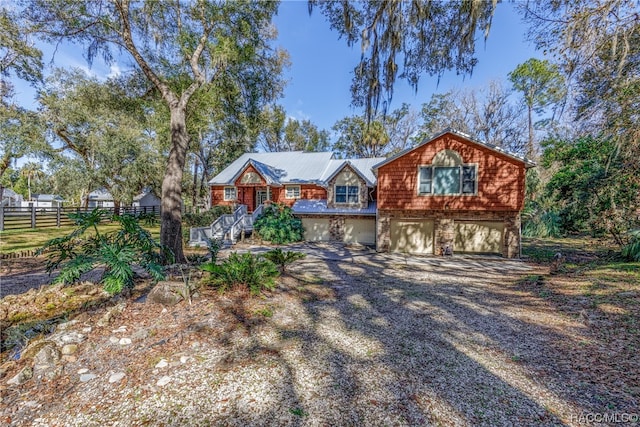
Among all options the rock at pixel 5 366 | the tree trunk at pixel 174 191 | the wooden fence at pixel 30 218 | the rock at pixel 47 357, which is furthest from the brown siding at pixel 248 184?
the rock at pixel 5 366

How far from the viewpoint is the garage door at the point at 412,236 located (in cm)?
1359

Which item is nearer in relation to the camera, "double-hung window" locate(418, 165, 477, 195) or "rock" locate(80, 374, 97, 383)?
"rock" locate(80, 374, 97, 383)

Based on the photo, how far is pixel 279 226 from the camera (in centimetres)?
1563

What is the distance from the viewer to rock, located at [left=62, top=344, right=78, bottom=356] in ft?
10.8

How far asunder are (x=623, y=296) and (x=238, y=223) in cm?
1496

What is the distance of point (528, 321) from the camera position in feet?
16.1

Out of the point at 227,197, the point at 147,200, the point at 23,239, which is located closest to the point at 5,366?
the point at 23,239

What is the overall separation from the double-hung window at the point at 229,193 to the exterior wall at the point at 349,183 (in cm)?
829

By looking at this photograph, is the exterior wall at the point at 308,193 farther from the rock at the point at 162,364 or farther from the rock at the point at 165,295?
the rock at the point at 162,364

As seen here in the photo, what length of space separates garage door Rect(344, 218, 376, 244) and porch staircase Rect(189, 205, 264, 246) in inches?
236

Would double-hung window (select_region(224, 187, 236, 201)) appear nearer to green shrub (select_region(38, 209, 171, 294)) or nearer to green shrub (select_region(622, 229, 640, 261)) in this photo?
green shrub (select_region(38, 209, 171, 294))

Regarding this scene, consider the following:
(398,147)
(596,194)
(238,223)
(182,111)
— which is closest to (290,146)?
(398,147)

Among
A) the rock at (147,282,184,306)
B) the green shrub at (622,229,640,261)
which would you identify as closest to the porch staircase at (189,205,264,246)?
the rock at (147,282,184,306)

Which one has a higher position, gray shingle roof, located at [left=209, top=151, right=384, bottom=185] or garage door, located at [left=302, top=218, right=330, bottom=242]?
gray shingle roof, located at [left=209, top=151, right=384, bottom=185]
